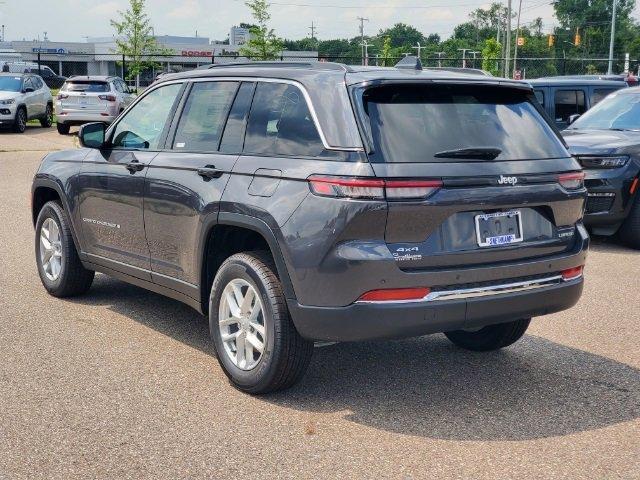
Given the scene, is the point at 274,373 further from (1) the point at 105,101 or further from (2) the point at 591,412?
(1) the point at 105,101

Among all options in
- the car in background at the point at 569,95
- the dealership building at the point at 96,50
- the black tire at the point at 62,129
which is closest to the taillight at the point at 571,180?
the car in background at the point at 569,95

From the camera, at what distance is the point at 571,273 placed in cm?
526

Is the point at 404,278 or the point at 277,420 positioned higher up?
the point at 404,278

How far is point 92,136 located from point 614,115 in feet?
25.0

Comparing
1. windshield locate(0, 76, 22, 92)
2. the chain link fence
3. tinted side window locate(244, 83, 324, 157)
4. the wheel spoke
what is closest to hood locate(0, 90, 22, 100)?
windshield locate(0, 76, 22, 92)

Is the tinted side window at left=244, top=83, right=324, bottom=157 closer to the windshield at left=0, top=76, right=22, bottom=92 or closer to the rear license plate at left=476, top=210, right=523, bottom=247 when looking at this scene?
the rear license plate at left=476, top=210, right=523, bottom=247

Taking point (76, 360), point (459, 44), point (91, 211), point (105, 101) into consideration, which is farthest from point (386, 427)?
point (459, 44)

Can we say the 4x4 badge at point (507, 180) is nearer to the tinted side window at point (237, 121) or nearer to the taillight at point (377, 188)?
the taillight at point (377, 188)

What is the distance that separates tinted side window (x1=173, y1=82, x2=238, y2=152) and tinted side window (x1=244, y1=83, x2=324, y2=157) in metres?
0.29

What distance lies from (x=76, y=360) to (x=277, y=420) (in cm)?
166

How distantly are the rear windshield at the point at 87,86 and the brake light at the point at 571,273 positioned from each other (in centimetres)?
2366

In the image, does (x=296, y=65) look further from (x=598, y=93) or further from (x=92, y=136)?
(x=598, y=93)

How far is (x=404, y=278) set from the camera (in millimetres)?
4562

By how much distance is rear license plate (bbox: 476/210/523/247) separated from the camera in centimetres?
477
